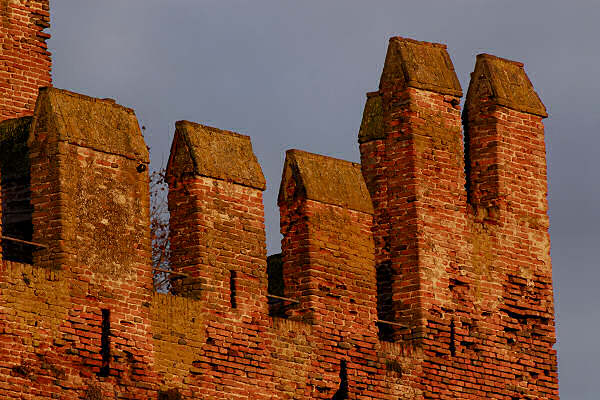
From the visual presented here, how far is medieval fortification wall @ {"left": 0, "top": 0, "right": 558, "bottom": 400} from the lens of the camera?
19.3 m

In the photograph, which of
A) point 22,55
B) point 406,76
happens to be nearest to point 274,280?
point 406,76

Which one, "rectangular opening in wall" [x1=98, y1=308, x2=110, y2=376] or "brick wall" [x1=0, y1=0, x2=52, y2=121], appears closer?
"rectangular opening in wall" [x1=98, y1=308, x2=110, y2=376]

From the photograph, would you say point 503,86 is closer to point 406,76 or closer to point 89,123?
point 406,76

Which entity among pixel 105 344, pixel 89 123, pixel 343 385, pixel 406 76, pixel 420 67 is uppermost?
pixel 420 67

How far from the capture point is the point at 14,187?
20.1m

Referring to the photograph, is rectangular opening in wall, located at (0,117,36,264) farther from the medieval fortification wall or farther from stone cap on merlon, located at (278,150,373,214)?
stone cap on merlon, located at (278,150,373,214)

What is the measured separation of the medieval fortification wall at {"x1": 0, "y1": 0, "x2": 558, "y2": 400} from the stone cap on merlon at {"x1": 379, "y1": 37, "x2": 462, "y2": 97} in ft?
0.08

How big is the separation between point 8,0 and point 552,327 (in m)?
6.73

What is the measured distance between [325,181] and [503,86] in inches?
123

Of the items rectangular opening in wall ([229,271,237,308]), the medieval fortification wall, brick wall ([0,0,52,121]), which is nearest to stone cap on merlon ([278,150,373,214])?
the medieval fortification wall

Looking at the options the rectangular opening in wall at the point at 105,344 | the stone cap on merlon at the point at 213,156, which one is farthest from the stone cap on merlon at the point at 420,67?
the rectangular opening in wall at the point at 105,344

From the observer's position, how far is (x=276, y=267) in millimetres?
22703

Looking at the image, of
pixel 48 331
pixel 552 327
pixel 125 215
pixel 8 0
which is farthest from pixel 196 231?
pixel 552 327

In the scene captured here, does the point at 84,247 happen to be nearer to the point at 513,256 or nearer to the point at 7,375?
the point at 7,375
